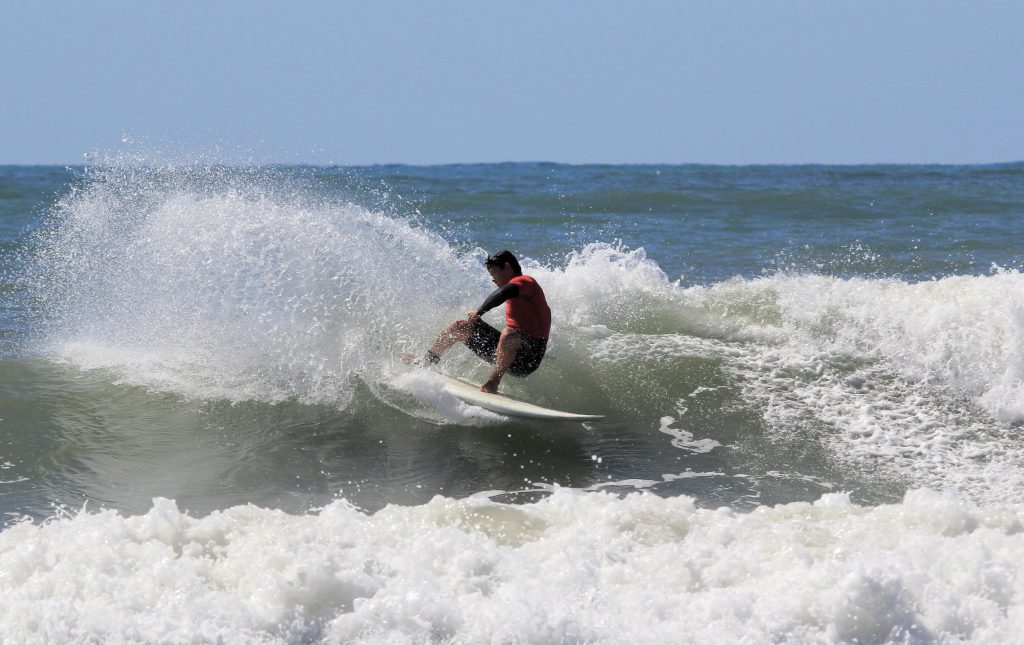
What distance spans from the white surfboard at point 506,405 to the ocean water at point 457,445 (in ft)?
0.42

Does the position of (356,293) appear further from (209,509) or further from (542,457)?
(209,509)

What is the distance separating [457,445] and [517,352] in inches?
39.8

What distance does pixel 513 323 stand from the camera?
779cm

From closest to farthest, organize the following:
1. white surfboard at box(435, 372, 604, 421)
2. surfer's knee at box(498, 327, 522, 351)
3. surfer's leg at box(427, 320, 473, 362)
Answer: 1. white surfboard at box(435, 372, 604, 421)
2. surfer's knee at box(498, 327, 522, 351)
3. surfer's leg at box(427, 320, 473, 362)

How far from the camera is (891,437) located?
7.33 meters

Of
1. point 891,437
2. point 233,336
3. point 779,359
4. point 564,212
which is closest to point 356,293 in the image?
point 233,336

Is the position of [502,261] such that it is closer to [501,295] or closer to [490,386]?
[501,295]

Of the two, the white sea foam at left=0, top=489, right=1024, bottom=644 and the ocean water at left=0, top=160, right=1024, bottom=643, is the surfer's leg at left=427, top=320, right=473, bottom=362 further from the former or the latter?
the white sea foam at left=0, top=489, right=1024, bottom=644

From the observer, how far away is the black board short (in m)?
7.84

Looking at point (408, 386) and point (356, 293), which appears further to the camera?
point (356, 293)

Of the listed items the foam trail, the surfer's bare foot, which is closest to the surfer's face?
the surfer's bare foot

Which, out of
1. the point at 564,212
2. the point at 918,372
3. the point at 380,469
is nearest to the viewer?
the point at 380,469

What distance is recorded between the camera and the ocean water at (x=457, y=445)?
4266 millimetres

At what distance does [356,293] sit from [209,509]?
3167mm
